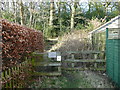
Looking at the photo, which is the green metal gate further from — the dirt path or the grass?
the grass

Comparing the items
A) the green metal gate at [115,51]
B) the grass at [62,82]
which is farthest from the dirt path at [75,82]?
the green metal gate at [115,51]

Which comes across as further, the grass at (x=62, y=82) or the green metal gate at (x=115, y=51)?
the grass at (x=62, y=82)

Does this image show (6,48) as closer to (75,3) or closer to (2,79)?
(2,79)

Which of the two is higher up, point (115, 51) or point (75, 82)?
point (115, 51)

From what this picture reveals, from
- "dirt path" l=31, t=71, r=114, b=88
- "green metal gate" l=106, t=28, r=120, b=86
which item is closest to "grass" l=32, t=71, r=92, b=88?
"dirt path" l=31, t=71, r=114, b=88

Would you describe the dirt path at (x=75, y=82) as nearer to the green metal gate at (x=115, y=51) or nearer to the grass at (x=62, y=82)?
the grass at (x=62, y=82)

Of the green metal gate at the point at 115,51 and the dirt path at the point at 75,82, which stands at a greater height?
the green metal gate at the point at 115,51

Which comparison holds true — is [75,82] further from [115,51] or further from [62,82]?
[115,51]

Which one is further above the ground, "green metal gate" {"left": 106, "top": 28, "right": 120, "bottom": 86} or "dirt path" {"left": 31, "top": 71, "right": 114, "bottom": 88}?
"green metal gate" {"left": 106, "top": 28, "right": 120, "bottom": 86}

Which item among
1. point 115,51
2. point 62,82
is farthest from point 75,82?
point 115,51

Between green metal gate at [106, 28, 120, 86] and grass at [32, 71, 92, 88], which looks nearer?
green metal gate at [106, 28, 120, 86]

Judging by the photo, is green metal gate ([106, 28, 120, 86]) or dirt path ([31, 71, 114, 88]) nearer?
green metal gate ([106, 28, 120, 86])

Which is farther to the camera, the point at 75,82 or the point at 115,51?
the point at 75,82

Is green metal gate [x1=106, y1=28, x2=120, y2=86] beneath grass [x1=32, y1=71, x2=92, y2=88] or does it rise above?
above
